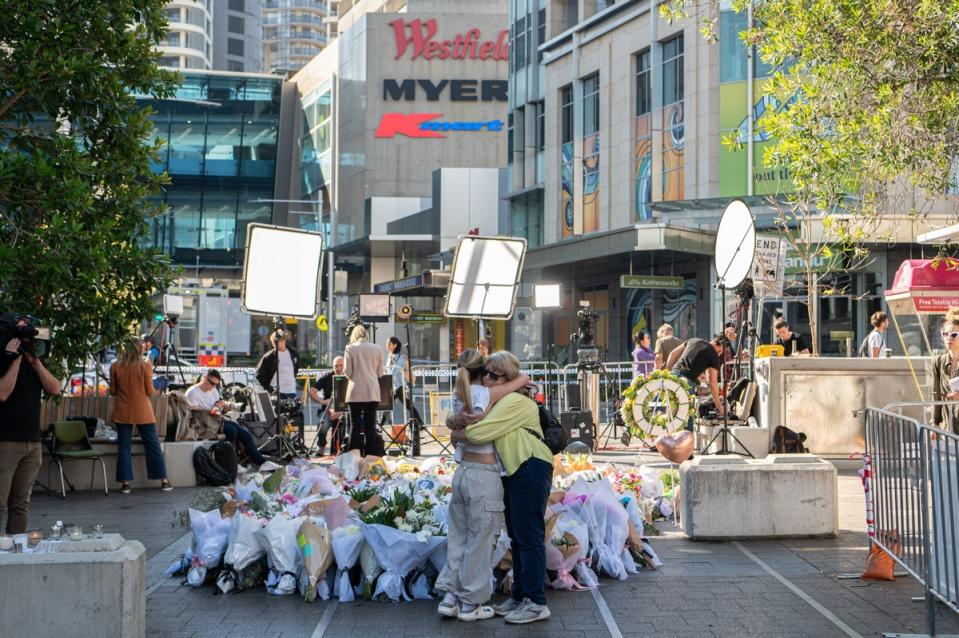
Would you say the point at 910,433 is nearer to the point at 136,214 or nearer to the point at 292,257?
the point at 292,257

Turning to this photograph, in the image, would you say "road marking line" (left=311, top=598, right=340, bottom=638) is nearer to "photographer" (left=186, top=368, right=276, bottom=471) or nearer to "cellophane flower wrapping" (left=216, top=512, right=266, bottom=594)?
"cellophane flower wrapping" (left=216, top=512, right=266, bottom=594)

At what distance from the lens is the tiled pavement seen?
23.5ft

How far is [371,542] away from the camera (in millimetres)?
8117

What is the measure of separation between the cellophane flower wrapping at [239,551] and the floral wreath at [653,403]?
8414 millimetres

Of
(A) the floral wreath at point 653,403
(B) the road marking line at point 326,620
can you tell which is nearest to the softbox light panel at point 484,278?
(B) the road marking line at point 326,620

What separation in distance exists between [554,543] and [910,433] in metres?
2.51

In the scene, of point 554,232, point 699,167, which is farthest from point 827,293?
point 554,232

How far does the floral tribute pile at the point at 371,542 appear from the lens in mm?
8141

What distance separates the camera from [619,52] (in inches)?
1583

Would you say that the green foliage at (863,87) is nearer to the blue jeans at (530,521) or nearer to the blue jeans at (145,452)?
the blue jeans at (530,521)

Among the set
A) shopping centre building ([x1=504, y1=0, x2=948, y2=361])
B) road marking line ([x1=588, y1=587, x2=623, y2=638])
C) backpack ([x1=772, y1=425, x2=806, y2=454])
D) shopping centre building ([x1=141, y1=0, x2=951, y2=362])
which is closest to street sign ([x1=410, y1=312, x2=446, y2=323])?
shopping centre building ([x1=141, y1=0, x2=951, y2=362])

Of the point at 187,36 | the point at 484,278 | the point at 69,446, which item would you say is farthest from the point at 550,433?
the point at 187,36

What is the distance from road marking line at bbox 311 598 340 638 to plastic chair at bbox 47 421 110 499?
664 cm

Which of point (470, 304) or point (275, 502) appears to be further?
point (470, 304)
